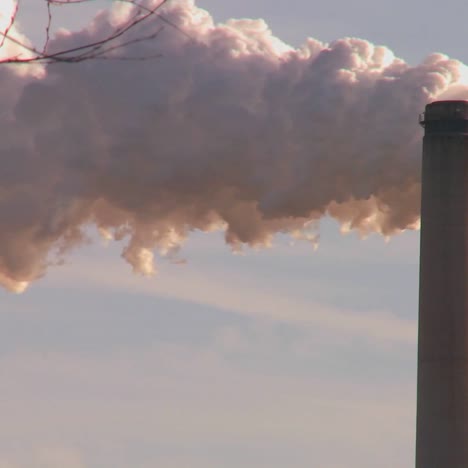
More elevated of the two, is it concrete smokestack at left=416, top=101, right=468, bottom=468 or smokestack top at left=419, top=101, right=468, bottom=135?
smokestack top at left=419, top=101, right=468, bottom=135

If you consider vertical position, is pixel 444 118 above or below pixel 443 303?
above

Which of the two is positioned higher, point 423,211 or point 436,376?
Result: point 423,211

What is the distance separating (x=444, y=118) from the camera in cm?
5447

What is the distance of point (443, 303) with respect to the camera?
180ft

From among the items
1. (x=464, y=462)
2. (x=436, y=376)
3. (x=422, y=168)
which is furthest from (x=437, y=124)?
(x=464, y=462)

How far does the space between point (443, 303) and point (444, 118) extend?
6.97 metres

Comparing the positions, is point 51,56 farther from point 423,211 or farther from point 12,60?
point 423,211

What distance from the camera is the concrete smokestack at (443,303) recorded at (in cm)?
5459

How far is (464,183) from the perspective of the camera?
54.5m

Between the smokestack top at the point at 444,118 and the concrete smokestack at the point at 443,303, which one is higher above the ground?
the smokestack top at the point at 444,118

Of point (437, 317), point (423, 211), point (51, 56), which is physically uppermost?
point (423, 211)

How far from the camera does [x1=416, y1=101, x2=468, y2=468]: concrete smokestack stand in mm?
54594

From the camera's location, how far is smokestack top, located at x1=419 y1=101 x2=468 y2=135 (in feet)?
178

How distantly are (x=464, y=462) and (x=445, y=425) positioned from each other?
1550mm
